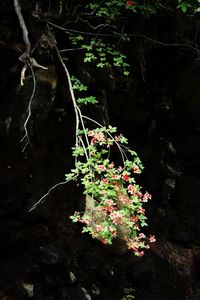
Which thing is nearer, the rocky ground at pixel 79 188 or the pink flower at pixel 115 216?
the pink flower at pixel 115 216

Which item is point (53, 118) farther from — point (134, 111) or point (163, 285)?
point (163, 285)

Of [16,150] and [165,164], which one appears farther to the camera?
[165,164]

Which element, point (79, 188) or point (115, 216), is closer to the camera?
point (115, 216)

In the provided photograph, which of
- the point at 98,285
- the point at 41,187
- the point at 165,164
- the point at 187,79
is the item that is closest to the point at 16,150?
the point at 41,187

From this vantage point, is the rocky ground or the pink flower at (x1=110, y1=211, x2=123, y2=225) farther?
the rocky ground

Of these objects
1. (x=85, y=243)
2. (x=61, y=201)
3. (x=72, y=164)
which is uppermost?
(x=72, y=164)

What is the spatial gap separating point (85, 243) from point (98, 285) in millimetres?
896

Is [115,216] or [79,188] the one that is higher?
[115,216]

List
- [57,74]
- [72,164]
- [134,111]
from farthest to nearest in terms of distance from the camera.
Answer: [134,111] < [72,164] < [57,74]

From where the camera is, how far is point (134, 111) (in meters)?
8.68

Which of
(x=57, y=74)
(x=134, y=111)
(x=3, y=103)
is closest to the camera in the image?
(x=3, y=103)

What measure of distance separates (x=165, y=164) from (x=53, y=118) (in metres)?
3.58

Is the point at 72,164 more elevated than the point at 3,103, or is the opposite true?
the point at 3,103

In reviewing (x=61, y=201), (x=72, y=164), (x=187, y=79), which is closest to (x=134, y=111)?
(x=187, y=79)
